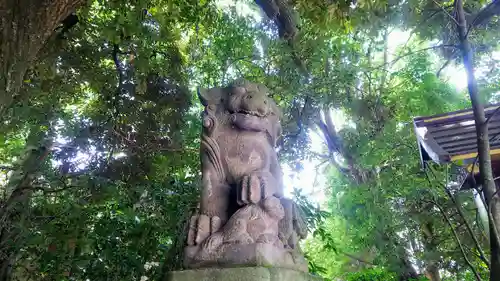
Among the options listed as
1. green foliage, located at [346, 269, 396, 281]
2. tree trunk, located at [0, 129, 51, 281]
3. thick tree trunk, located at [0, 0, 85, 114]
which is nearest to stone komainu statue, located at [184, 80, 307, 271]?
thick tree trunk, located at [0, 0, 85, 114]

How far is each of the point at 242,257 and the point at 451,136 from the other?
369cm

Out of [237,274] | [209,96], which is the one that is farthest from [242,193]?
[209,96]

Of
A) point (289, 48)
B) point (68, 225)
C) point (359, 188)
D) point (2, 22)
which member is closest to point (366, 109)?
point (359, 188)

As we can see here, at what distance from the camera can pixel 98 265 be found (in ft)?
13.7

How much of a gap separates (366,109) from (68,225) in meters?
5.24

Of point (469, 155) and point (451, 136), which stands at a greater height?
point (451, 136)

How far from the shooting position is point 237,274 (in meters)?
2.22

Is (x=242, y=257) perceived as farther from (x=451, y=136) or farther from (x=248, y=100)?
(x=451, y=136)

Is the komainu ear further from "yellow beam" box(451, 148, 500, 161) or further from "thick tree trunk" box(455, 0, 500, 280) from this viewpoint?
"yellow beam" box(451, 148, 500, 161)

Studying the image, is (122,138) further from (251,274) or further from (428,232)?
(428,232)

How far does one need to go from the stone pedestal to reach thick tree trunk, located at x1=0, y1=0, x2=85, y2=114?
1559mm

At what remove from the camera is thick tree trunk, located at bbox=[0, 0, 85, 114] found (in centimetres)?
252

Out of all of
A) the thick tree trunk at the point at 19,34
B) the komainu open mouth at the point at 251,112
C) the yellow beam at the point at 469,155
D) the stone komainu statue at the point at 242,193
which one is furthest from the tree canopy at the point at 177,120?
the komainu open mouth at the point at 251,112

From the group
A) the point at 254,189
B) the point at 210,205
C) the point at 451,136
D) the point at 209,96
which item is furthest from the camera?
the point at 451,136
